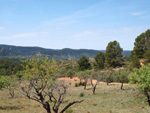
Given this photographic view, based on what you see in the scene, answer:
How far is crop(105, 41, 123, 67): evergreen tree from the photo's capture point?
83.2 meters

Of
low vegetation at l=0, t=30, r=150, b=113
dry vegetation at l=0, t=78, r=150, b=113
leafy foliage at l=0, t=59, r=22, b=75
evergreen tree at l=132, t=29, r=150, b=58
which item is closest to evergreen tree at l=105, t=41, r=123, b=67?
low vegetation at l=0, t=30, r=150, b=113

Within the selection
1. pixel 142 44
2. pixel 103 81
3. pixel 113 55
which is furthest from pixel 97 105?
pixel 113 55

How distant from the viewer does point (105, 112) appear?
22.7 metres

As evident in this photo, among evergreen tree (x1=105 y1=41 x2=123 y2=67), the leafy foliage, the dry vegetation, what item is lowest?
the leafy foliage

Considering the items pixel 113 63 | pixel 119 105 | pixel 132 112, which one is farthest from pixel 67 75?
pixel 132 112

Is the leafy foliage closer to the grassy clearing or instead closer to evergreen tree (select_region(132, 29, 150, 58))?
the grassy clearing

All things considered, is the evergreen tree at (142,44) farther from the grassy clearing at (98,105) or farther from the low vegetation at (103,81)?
Result: the grassy clearing at (98,105)

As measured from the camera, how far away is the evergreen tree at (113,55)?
83.2 meters

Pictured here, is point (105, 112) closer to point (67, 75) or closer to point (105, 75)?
point (105, 75)

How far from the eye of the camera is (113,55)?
84562 millimetres

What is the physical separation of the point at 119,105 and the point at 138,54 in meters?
56.5

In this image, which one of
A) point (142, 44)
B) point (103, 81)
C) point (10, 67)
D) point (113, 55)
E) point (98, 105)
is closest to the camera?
point (98, 105)

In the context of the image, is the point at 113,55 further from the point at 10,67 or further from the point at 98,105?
the point at 10,67

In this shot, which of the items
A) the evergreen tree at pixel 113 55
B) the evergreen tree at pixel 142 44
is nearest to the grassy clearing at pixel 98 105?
the evergreen tree at pixel 142 44
